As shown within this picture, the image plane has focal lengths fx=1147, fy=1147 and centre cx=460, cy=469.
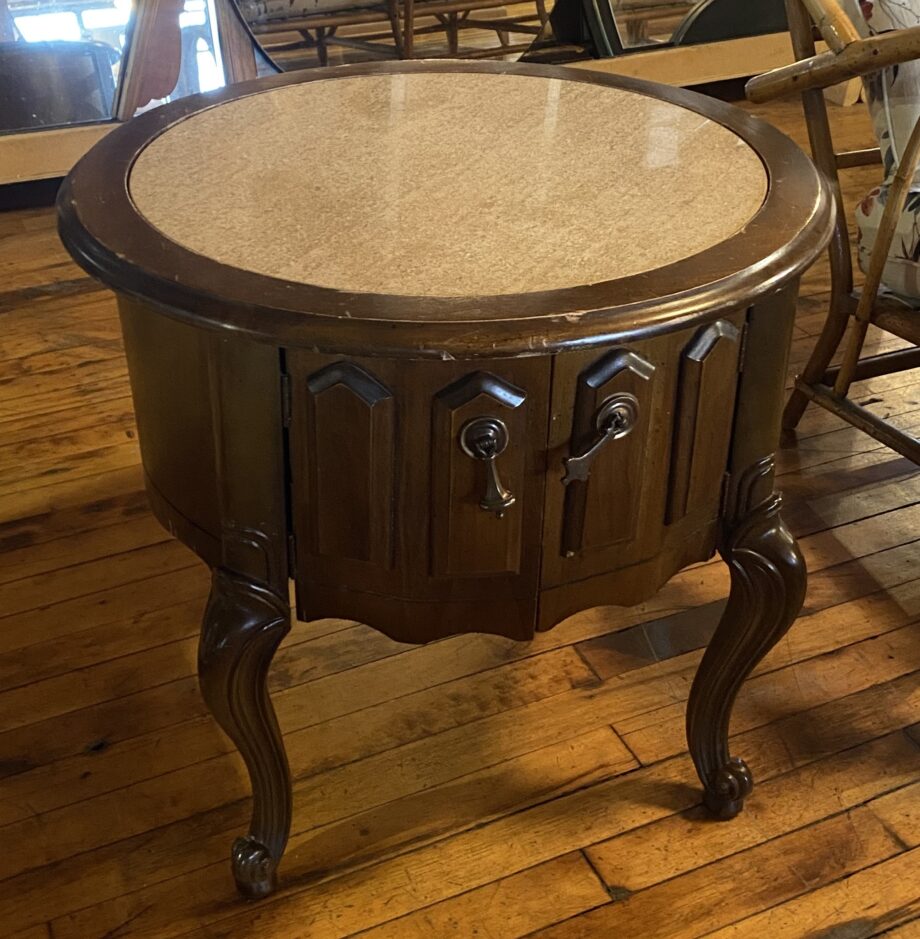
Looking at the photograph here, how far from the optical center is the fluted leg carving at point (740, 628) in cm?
109

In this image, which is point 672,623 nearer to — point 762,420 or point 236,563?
point 762,420

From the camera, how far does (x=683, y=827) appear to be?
1.29 metres

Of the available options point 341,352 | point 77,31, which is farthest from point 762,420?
point 77,31

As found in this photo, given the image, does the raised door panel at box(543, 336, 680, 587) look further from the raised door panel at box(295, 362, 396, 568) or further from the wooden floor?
the wooden floor

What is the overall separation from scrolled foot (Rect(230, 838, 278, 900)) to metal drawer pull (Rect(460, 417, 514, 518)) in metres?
0.51

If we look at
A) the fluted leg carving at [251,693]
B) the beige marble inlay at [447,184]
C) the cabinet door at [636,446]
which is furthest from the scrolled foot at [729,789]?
the beige marble inlay at [447,184]

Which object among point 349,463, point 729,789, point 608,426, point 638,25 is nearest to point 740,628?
point 729,789

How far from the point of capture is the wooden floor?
3.96ft

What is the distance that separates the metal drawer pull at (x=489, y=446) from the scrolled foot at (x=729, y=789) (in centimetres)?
54

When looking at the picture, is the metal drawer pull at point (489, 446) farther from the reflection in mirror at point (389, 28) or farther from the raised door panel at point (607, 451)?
the reflection in mirror at point (389, 28)

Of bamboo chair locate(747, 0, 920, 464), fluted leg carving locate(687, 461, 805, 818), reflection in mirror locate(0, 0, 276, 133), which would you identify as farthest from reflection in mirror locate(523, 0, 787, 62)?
fluted leg carving locate(687, 461, 805, 818)

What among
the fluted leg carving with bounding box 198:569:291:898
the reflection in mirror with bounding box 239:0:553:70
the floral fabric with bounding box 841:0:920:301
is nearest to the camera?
the fluted leg carving with bounding box 198:569:291:898

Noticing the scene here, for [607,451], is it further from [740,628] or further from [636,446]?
[740,628]

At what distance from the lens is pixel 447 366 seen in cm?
87
